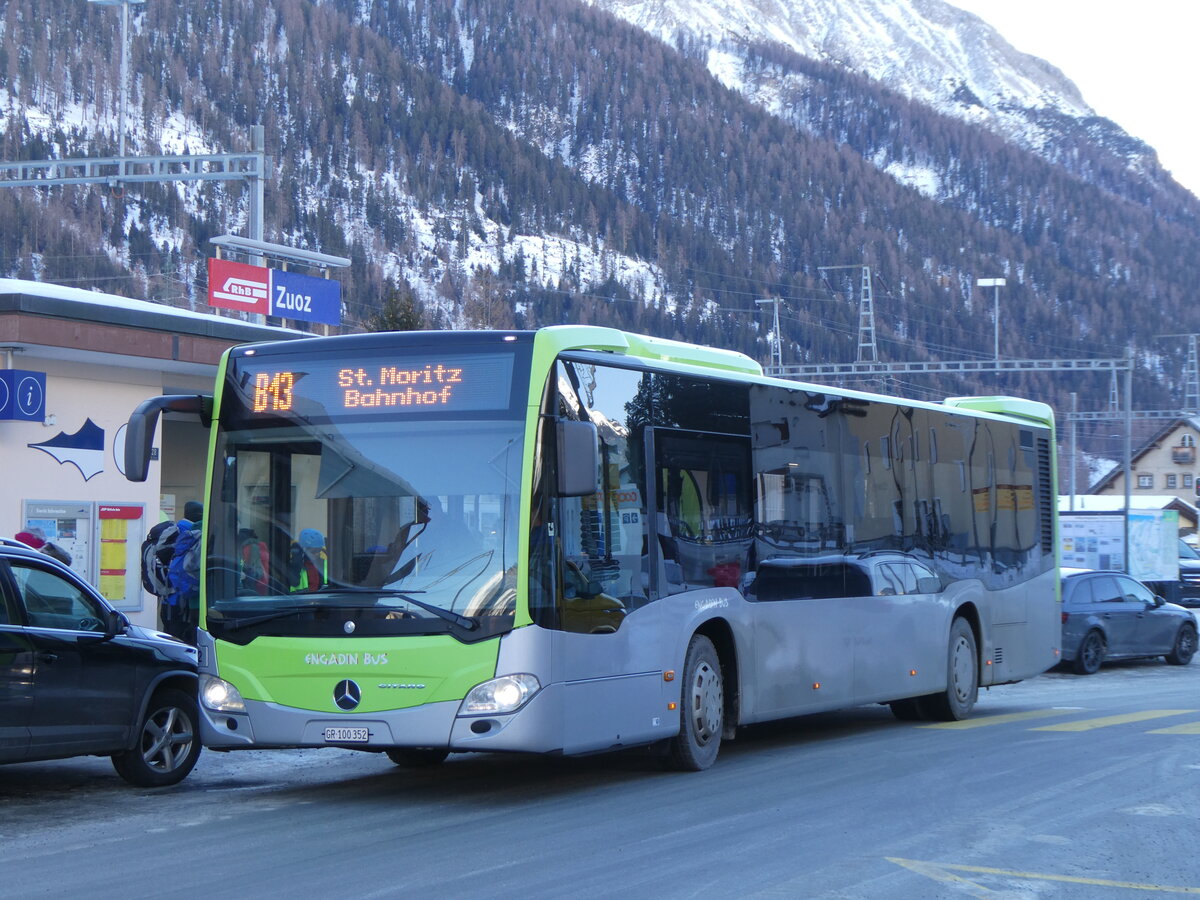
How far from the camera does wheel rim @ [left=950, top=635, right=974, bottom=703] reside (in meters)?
14.7

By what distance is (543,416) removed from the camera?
9.32 m

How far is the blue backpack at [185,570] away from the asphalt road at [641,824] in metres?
1.83

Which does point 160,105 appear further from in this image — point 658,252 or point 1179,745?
point 1179,745

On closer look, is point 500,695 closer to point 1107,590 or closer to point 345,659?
point 345,659

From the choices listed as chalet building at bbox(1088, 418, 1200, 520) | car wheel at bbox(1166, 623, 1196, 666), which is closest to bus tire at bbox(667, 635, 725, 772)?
car wheel at bbox(1166, 623, 1196, 666)

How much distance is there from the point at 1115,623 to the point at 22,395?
14.8 meters

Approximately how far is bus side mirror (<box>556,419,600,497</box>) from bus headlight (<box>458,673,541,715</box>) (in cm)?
109

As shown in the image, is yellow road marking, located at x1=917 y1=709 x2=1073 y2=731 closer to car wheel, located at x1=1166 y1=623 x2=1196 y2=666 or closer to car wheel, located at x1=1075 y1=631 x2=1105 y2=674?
car wheel, located at x1=1075 y1=631 x2=1105 y2=674

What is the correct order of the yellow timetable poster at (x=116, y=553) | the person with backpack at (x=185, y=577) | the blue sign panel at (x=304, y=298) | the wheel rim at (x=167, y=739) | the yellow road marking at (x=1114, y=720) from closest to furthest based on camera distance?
1. the wheel rim at (x=167, y=739)
2. the person with backpack at (x=185, y=577)
3. the yellow road marking at (x=1114, y=720)
4. the yellow timetable poster at (x=116, y=553)
5. the blue sign panel at (x=304, y=298)

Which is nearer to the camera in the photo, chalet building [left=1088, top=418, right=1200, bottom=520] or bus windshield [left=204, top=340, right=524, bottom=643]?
bus windshield [left=204, top=340, right=524, bottom=643]

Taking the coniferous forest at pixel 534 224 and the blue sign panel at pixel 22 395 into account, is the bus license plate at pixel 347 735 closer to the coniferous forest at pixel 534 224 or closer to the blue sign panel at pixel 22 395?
the blue sign panel at pixel 22 395

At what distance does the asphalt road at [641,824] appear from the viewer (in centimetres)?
723

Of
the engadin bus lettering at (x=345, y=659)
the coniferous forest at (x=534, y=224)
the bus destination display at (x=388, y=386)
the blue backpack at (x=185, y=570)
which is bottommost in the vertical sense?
the engadin bus lettering at (x=345, y=659)

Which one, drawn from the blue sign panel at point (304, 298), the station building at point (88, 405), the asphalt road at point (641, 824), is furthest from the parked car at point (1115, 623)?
the blue sign panel at point (304, 298)
